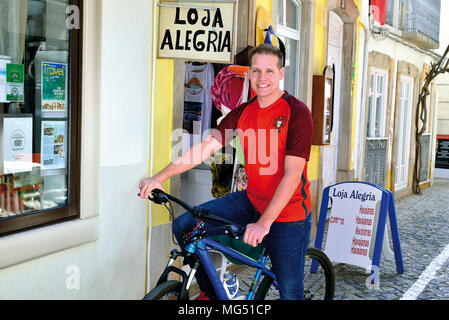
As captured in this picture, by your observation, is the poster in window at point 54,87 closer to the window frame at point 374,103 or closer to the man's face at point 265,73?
the man's face at point 265,73

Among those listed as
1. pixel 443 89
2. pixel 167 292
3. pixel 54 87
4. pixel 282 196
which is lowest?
pixel 167 292

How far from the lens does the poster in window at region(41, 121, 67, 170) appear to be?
3.77 metres

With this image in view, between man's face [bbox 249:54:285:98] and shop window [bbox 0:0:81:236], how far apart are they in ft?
4.23

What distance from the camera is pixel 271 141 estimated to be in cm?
334

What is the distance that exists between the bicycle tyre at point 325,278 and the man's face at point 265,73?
123cm

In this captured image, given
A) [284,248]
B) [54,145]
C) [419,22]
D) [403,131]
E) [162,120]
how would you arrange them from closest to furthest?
[284,248]
[54,145]
[162,120]
[403,131]
[419,22]

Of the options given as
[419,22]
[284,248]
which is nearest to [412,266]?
[284,248]

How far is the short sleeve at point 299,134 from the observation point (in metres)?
3.21

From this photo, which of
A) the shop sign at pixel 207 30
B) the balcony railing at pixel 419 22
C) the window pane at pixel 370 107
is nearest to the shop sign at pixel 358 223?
the shop sign at pixel 207 30

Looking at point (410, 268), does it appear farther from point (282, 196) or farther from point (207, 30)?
point (282, 196)

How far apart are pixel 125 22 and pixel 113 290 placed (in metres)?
2.01

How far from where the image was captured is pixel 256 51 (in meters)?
3.40

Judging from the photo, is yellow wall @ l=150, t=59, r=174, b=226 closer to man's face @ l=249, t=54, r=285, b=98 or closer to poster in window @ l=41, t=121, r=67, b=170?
poster in window @ l=41, t=121, r=67, b=170

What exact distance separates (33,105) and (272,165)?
5.24ft
